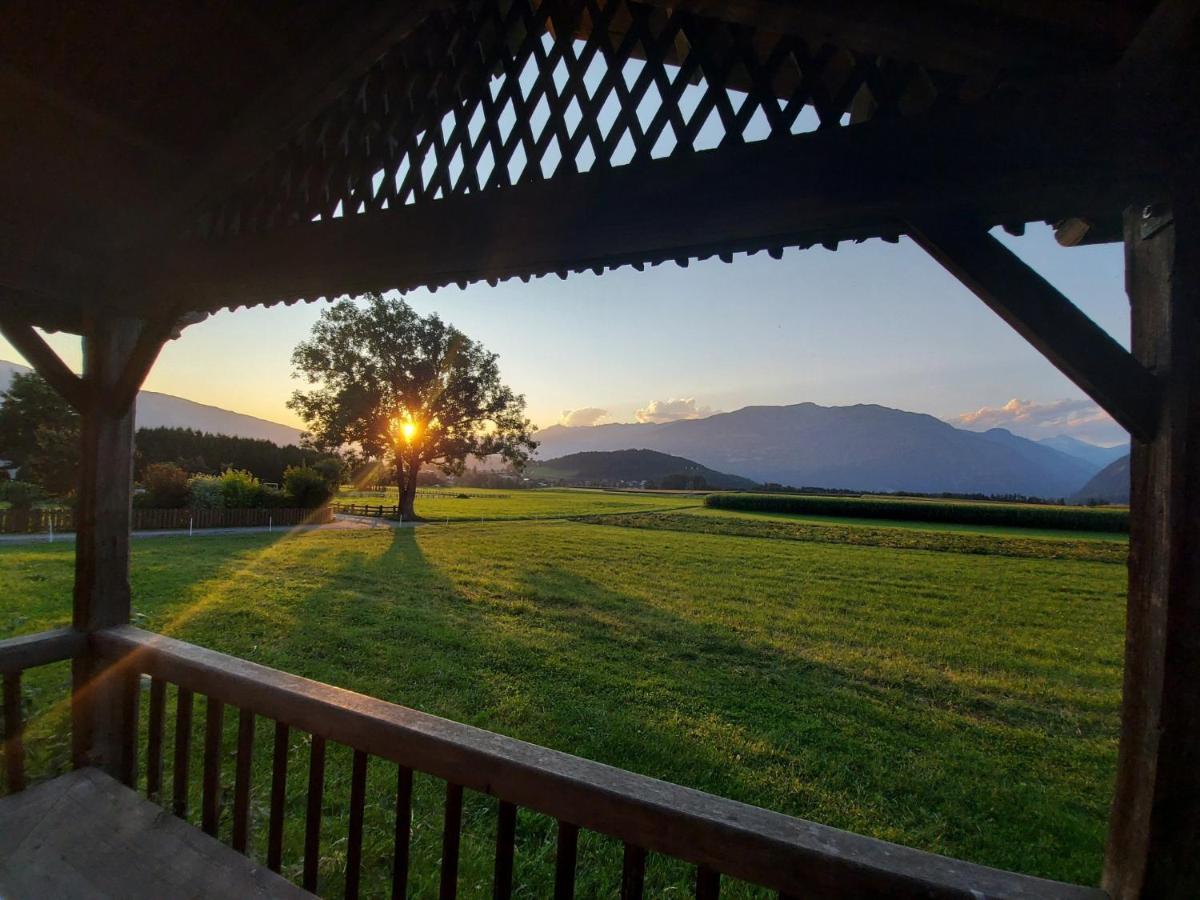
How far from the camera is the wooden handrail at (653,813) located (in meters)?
1.13

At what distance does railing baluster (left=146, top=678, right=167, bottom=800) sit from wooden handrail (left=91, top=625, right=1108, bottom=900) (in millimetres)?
1036

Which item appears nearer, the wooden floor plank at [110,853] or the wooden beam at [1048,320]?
the wooden beam at [1048,320]

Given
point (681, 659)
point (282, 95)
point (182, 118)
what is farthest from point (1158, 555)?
point (681, 659)

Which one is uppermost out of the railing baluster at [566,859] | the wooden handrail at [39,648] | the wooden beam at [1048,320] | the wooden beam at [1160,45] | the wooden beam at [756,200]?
the wooden beam at [1160,45]

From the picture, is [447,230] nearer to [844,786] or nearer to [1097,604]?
[844,786]

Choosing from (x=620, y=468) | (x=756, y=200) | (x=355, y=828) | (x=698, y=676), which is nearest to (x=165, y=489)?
(x=698, y=676)

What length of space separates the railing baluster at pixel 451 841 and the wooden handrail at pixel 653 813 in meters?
0.08

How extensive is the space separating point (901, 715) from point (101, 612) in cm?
635

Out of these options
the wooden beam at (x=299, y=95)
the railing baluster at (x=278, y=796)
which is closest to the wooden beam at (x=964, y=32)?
the wooden beam at (x=299, y=95)

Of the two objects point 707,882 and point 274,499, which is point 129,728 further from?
point 274,499

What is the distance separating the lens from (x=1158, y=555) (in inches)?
43.6

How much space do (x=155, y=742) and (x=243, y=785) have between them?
1041 mm

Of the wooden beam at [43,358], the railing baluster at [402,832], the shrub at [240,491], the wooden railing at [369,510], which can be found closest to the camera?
the railing baluster at [402,832]

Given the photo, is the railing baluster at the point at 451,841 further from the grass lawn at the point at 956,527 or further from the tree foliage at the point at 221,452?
the tree foliage at the point at 221,452
